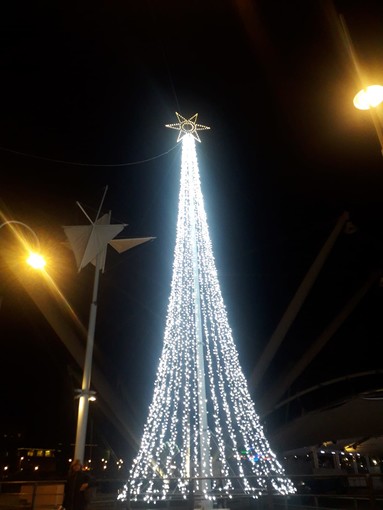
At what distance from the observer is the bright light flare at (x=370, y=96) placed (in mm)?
5043

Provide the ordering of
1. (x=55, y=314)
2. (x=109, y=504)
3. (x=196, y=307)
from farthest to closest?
(x=55, y=314), (x=196, y=307), (x=109, y=504)

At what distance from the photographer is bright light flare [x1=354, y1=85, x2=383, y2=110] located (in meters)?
5.04

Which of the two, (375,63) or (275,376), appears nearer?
(375,63)

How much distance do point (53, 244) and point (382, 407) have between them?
21944mm

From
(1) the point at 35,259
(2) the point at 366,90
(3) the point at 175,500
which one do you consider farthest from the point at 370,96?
(3) the point at 175,500

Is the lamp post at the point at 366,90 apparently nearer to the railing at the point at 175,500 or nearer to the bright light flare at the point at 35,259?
the railing at the point at 175,500

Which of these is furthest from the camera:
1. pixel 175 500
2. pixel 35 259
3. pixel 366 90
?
pixel 175 500

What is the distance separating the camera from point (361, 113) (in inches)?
234

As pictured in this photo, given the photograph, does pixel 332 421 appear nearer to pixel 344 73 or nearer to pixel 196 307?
pixel 196 307

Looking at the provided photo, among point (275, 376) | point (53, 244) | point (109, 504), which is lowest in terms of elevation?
point (109, 504)

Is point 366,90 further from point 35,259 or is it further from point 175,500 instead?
point 175,500

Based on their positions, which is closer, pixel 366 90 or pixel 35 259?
pixel 366 90

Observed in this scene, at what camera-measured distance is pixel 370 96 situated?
509 centimetres

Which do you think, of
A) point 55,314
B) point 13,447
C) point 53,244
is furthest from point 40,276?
point 13,447
